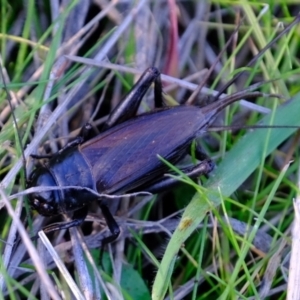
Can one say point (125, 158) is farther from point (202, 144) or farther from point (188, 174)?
point (202, 144)

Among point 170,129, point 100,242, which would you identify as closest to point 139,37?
point 170,129

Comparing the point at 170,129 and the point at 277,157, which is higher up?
the point at 170,129

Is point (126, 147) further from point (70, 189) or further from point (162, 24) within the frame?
point (162, 24)

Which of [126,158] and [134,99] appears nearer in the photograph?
[126,158]

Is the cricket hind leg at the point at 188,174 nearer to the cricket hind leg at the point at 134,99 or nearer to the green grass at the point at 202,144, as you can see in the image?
the green grass at the point at 202,144

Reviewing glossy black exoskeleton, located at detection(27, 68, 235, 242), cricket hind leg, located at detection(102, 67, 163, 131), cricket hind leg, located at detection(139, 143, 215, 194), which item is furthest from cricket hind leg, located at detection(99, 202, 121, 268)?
cricket hind leg, located at detection(102, 67, 163, 131)

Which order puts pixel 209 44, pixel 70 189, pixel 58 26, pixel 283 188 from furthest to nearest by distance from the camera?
pixel 209 44 < pixel 283 188 < pixel 58 26 < pixel 70 189

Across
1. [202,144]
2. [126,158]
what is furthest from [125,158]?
[202,144]
